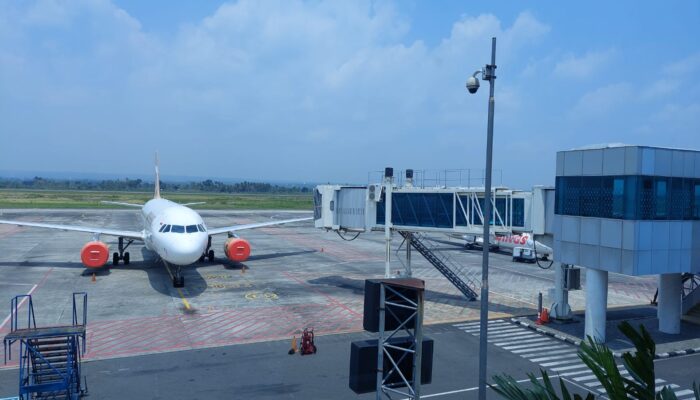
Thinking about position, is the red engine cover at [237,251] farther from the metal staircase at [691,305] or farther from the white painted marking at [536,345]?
the metal staircase at [691,305]

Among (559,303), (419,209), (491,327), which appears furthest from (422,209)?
(559,303)

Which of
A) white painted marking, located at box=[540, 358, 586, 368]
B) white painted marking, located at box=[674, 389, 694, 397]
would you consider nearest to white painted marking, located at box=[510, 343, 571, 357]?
white painted marking, located at box=[540, 358, 586, 368]

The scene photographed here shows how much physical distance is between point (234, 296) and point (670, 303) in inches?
915

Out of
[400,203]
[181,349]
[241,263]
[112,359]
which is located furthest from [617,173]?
[241,263]

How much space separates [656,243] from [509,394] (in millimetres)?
21321

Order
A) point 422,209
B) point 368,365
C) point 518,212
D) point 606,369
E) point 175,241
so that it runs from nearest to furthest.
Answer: point 606,369 → point 368,365 → point 518,212 → point 422,209 → point 175,241

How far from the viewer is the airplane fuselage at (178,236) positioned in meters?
32.1

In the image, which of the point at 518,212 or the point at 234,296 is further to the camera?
the point at 234,296

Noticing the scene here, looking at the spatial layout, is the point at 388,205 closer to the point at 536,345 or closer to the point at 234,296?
the point at 234,296

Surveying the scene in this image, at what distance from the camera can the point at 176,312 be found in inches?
1124

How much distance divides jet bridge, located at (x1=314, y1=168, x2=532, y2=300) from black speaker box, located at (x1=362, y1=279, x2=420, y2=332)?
18587mm

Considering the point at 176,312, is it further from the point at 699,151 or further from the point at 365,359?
the point at 699,151

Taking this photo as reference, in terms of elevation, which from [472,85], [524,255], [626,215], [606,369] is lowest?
[524,255]

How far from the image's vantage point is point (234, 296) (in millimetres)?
32688
